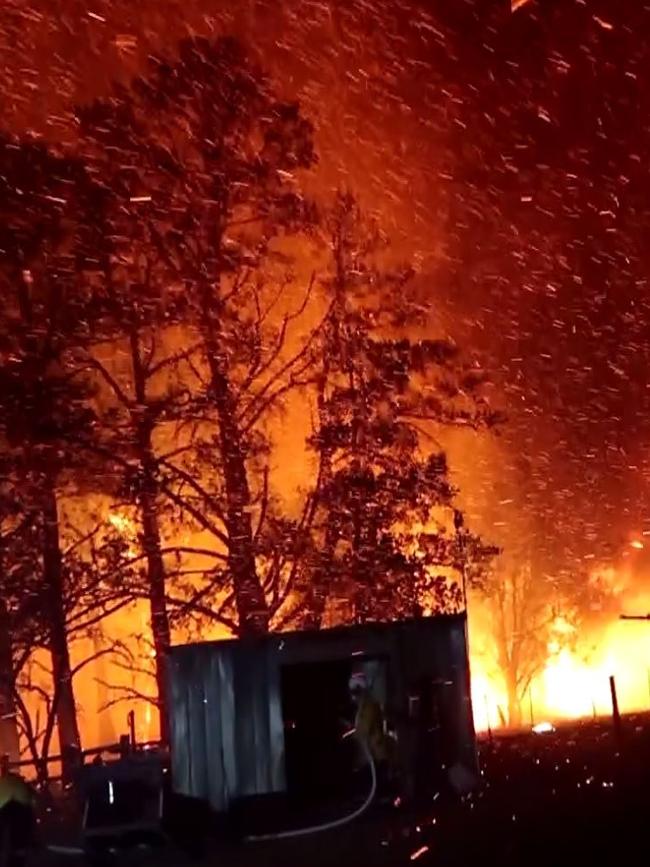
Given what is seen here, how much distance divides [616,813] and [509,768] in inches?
217

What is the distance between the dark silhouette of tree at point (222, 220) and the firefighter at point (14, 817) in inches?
393

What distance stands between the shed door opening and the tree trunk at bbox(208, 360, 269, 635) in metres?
5.20

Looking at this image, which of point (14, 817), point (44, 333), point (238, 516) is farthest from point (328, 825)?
point (44, 333)

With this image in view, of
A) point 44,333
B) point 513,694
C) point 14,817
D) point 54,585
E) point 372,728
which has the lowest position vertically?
point 14,817

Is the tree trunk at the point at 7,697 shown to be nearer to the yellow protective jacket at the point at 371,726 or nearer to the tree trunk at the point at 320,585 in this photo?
the tree trunk at the point at 320,585

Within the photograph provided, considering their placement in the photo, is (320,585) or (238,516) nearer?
(320,585)

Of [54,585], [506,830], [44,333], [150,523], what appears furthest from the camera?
[150,523]

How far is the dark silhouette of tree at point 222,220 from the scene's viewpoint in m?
21.6

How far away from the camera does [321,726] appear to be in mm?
16484

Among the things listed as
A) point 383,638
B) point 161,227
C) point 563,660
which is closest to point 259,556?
point 161,227

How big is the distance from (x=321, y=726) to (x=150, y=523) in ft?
21.5

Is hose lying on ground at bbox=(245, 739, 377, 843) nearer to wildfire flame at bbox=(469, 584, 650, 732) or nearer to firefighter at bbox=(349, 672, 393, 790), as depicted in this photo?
firefighter at bbox=(349, 672, 393, 790)

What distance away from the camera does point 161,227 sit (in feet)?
71.7

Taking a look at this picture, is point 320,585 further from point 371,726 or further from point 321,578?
point 371,726
